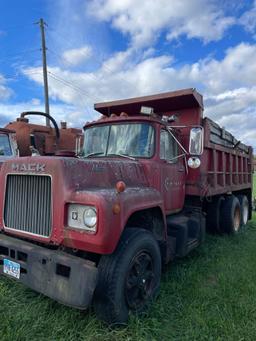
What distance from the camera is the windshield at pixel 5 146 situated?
8766mm

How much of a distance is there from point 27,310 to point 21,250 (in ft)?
2.13

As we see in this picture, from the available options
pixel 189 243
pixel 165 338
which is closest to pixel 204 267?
pixel 189 243

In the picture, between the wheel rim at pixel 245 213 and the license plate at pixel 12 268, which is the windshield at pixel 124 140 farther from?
the wheel rim at pixel 245 213

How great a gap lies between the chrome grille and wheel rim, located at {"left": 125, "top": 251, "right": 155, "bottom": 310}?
105 centimetres

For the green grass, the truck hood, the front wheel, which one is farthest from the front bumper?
the truck hood

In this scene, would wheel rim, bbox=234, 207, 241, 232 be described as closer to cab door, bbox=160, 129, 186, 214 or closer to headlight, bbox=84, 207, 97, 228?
cab door, bbox=160, 129, 186, 214

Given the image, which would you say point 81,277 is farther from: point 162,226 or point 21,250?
point 162,226

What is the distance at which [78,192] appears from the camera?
128 inches

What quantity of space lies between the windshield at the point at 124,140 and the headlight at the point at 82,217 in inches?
63.0

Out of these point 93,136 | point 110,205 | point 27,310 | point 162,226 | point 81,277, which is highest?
point 93,136

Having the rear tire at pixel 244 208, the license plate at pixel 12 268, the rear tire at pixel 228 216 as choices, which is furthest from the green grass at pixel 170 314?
the rear tire at pixel 244 208

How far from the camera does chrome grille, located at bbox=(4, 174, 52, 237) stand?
11.3 feet

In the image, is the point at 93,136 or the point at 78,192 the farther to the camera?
the point at 93,136

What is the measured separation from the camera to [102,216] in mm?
3066
